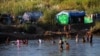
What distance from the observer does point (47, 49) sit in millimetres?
59250

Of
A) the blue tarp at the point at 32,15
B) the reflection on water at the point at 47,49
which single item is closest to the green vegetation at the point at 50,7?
the blue tarp at the point at 32,15

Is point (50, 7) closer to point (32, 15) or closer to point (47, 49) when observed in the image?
point (32, 15)

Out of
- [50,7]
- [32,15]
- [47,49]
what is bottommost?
[47,49]

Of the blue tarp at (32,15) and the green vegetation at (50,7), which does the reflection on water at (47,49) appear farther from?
the blue tarp at (32,15)

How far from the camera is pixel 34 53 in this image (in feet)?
183

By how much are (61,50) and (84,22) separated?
33532mm

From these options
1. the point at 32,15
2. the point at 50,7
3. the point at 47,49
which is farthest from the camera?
the point at 50,7

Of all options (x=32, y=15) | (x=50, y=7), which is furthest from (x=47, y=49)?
(x=50, y=7)

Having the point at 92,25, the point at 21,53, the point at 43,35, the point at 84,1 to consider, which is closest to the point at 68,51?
the point at 21,53

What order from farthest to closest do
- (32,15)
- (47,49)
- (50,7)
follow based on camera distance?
1. (50,7)
2. (32,15)
3. (47,49)

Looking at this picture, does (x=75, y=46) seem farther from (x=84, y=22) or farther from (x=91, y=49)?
(x=84, y=22)

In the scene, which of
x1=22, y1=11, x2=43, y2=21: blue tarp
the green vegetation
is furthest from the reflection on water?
x1=22, y1=11, x2=43, y2=21: blue tarp

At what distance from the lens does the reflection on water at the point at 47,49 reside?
178 ft

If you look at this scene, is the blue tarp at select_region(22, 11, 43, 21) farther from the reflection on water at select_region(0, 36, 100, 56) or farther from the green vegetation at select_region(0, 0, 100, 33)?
the reflection on water at select_region(0, 36, 100, 56)
